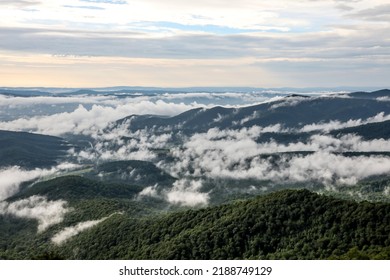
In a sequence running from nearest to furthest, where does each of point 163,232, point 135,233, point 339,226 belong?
point 339,226 < point 163,232 < point 135,233

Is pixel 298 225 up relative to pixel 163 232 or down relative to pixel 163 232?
up

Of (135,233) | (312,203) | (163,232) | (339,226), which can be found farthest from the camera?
(135,233)

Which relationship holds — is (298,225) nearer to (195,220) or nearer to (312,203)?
(312,203)
